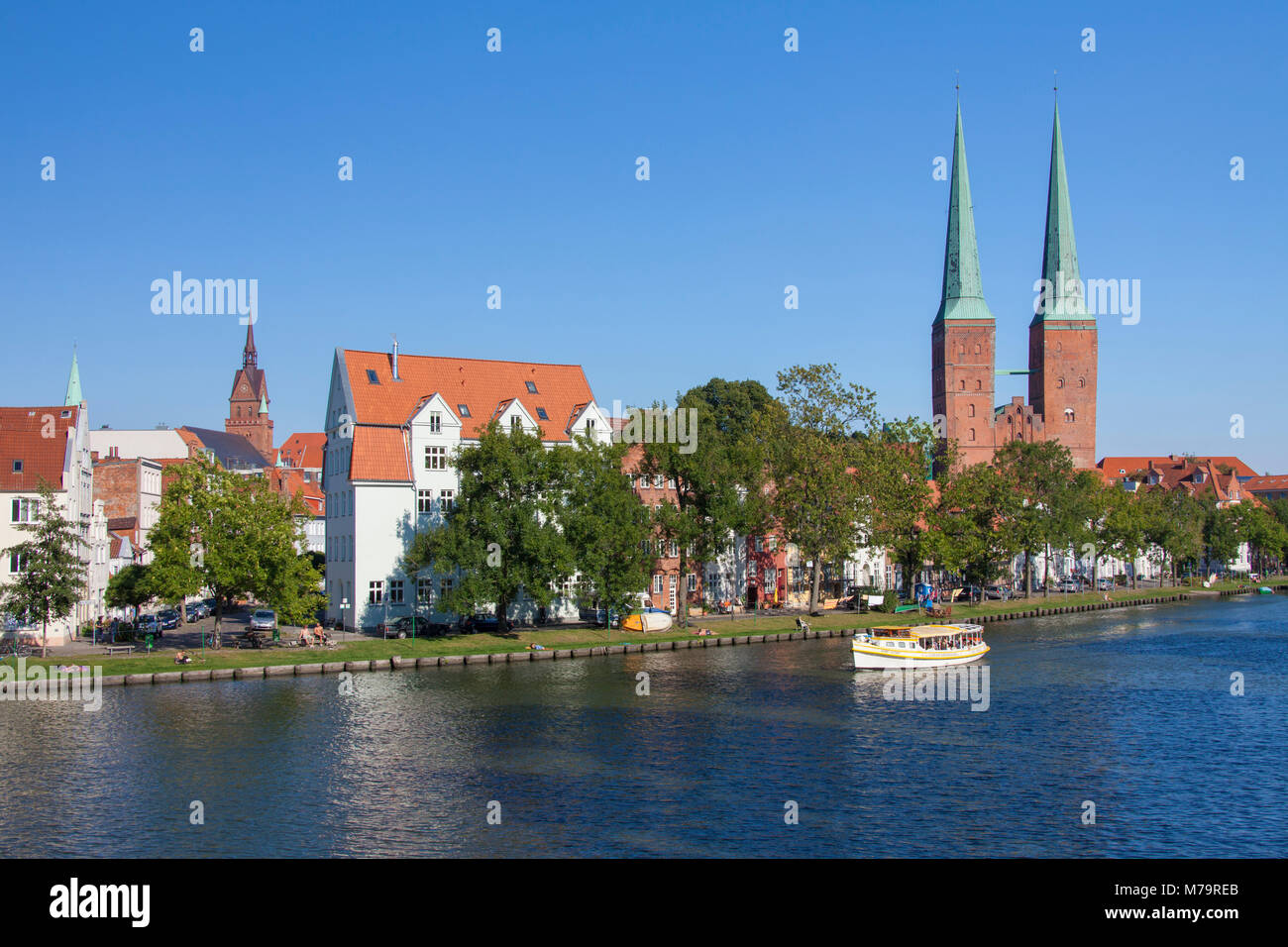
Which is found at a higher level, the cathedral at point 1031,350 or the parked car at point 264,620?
the cathedral at point 1031,350

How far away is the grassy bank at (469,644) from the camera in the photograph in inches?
2324

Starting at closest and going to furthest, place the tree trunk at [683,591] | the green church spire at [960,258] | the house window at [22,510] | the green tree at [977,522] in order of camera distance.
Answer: the house window at [22,510] → the tree trunk at [683,591] → the green tree at [977,522] → the green church spire at [960,258]

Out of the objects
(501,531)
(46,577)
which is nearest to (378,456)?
(501,531)

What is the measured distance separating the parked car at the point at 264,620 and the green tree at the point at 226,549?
6.85m

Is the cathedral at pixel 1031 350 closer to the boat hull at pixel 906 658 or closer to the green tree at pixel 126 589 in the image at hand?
the boat hull at pixel 906 658

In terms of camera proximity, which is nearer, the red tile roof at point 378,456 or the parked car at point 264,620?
the parked car at point 264,620

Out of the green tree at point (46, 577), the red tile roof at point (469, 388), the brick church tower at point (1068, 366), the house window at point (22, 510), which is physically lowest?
the green tree at point (46, 577)

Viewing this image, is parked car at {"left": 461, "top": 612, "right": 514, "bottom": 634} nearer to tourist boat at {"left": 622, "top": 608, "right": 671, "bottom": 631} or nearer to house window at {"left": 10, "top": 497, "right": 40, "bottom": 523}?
tourist boat at {"left": 622, "top": 608, "right": 671, "bottom": 631}

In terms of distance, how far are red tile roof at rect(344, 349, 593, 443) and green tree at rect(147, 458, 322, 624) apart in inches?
448

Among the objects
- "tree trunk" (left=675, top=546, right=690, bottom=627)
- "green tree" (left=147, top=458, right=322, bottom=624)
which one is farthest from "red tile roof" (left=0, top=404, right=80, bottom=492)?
"tree trunk" (left=675, top=546, right=690, bottom=627)

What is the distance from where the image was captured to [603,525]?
71.1 meters

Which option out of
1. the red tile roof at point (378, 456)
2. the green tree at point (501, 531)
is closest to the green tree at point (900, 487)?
the green tree at point (501, 531)
